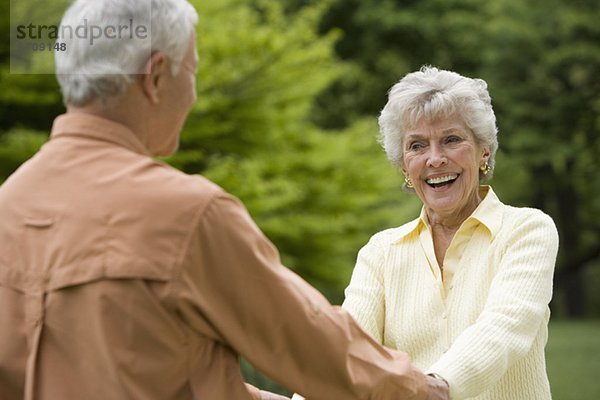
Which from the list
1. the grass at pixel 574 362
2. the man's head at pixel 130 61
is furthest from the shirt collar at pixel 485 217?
the grass at pixel 574 362

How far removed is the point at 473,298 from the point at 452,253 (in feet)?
0.72

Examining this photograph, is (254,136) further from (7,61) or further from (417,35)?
(417,35)

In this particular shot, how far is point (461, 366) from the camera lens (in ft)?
9.57

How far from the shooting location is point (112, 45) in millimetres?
2154

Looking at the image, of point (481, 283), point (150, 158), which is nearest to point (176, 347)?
point (150, 158)

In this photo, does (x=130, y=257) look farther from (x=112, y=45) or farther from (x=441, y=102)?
(x=441, y=102)

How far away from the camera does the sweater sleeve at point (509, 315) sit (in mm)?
2937

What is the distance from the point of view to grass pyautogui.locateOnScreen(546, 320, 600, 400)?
1162 cm

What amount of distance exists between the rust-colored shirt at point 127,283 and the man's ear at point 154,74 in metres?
0.10

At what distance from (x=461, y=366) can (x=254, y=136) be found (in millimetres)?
10347

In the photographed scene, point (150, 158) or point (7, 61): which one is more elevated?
point (150, 158)

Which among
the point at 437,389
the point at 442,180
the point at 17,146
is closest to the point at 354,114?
the point at 17,146

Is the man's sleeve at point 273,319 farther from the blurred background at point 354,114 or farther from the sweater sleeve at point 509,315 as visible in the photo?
the blurred background at point 354,114

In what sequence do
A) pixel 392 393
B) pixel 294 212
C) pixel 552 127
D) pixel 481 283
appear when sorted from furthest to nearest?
pixel 552 127 < pixel 294 212 < pixel 481 283 < pixel 392 393
